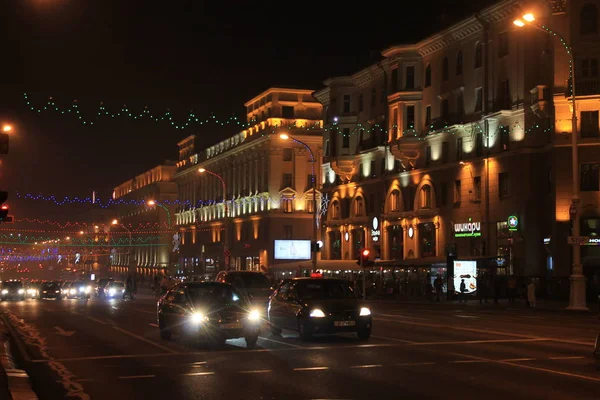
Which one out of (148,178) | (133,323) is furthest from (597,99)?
(148,178)

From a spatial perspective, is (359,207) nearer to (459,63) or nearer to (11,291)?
(459,63)

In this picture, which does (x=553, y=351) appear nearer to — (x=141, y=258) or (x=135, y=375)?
(x=135, y=375)

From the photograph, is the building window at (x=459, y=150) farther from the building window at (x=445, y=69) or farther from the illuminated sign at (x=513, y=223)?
the illuminated sign at (x=513, y=223)

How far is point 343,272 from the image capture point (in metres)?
66.9

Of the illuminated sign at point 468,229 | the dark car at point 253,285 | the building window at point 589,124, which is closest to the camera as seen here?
the dark car at point 253,285

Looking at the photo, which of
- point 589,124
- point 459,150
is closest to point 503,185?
point 459,150

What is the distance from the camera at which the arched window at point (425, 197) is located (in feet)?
208

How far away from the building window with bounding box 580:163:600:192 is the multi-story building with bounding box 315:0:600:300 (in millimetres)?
57

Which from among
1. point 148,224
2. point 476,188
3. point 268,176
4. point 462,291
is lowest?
point 462,291

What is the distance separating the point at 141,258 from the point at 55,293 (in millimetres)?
88519

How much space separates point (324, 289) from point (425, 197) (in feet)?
140

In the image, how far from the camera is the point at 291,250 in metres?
85.6

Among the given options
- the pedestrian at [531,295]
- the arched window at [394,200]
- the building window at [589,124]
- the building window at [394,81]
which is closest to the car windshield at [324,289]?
the pedestrian at [531,295]

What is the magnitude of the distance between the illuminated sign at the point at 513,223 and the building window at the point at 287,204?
44.3 metres
